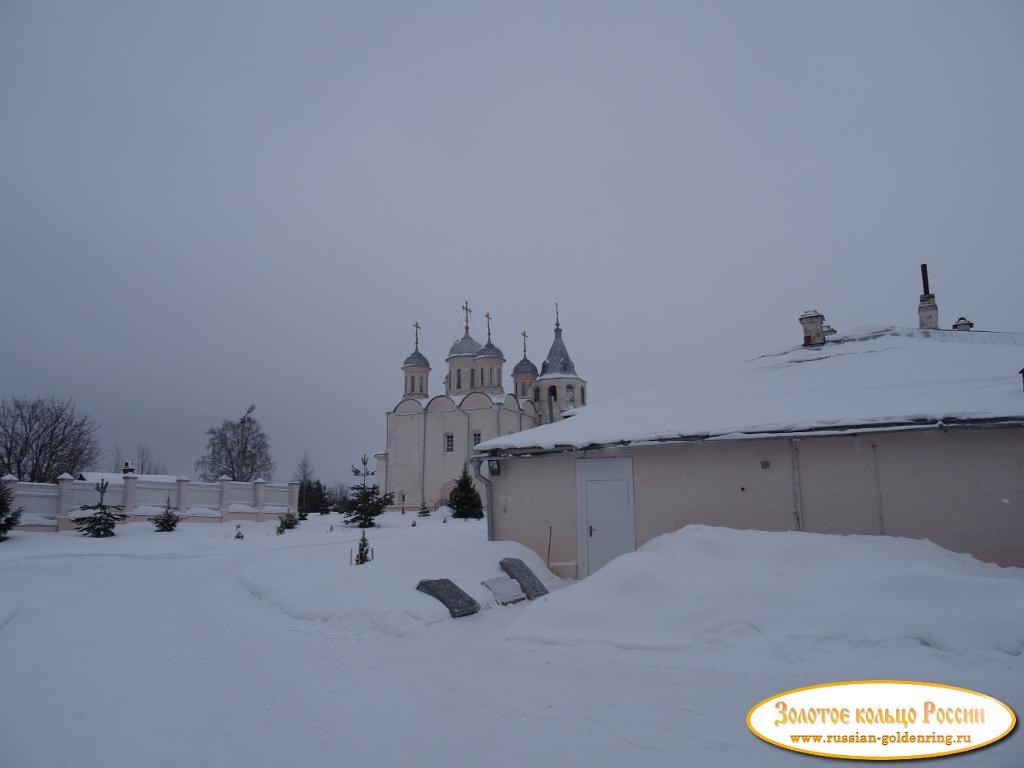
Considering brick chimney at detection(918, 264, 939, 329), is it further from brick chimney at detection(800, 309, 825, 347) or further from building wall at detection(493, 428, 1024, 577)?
building wall at detection(493, 428, 1024, 577)

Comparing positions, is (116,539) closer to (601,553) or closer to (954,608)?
(601,553)

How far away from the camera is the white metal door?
10.9 m

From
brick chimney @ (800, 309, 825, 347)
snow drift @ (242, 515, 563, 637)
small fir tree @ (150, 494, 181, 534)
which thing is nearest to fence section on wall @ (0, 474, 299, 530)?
small fir tree @ (150, 494, 181, 534)

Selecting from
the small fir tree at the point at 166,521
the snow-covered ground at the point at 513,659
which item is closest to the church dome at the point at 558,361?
the small fir tree at the point at 166,521

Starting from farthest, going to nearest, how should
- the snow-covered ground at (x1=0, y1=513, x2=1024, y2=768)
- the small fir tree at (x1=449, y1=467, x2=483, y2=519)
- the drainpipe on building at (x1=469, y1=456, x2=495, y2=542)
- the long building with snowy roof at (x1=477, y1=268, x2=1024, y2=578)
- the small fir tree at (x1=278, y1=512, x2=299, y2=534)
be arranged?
the small fir tree at (x1=449, y1=467, x2=483, y2=519), the small fir tree at (x1=278, y1=512, x2=299, y2=534), the drainpipe on building at (x1=469, y1=456, x2=495, y2=542), the long building with snowy roof at (x1=477, y1=268, x2=1024, y2=578), the snow-covered ground at (x1=0, y1=513, x2=1024, y2=768)

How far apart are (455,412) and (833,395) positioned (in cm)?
3425

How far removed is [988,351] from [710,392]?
5094 millimetres

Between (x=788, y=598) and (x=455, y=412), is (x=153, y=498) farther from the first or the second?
(x=788, y=598)

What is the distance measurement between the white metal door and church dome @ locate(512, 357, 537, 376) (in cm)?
3929

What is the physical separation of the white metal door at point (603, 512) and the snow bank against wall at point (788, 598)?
89.6 inches

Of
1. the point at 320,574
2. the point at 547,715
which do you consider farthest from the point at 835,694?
the point at 320,574

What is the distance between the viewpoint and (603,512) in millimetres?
11164

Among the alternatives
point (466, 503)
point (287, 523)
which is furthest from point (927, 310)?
point (287, 523)

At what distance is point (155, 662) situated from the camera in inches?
263
